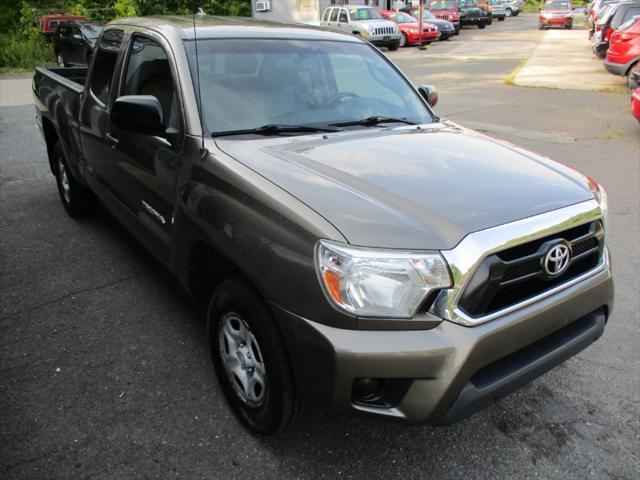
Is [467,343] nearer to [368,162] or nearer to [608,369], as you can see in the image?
[368,162]

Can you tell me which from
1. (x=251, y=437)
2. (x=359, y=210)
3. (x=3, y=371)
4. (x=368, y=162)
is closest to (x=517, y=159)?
(x=368, y=162)

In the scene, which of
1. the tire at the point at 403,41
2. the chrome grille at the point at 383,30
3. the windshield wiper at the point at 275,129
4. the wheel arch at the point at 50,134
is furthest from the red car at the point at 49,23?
the windshield wiper at the point at 275,129

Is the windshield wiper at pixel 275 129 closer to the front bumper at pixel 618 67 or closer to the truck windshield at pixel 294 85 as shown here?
the truck windshield at pixel 294 85

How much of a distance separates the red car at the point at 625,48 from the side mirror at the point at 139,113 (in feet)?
39.9

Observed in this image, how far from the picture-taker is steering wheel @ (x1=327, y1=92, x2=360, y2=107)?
331cm

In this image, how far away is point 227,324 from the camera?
8.35 ft

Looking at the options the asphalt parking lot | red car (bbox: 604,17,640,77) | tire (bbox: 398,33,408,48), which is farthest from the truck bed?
tire (bbox: 398,33,408,48)

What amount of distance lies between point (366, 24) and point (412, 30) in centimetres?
412

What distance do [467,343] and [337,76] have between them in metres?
2.16

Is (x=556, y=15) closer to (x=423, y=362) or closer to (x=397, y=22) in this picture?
(x=397, y=22)

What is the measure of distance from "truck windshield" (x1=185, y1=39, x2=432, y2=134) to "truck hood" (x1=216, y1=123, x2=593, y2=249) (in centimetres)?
23

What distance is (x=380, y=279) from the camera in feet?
6.41

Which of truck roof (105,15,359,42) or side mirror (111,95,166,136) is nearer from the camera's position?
side mirror (111,95,166,136)

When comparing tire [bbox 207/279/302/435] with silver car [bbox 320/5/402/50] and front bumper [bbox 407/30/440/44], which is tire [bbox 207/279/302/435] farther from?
front bumper [bbox 407/30/440/44]
